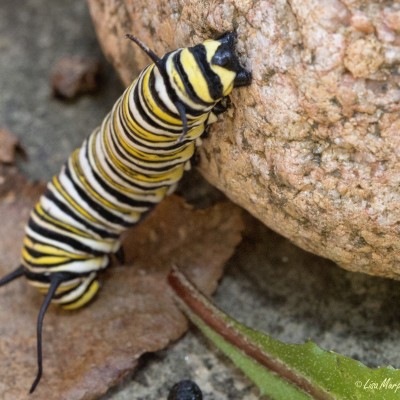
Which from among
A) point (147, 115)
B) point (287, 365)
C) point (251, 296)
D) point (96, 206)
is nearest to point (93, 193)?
point (96, 206)

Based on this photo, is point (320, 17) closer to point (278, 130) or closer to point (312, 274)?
point (278, 130)

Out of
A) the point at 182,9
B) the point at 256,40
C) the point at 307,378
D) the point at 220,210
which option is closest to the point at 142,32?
the point at 182,9

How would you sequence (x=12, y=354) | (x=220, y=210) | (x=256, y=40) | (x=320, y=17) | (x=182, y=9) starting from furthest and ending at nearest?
(x=220, y=210), (x=12, y=354), (x=182, y=9), (x=256, y=40), (x=320, y=17)

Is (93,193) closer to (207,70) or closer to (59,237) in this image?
(59,237)

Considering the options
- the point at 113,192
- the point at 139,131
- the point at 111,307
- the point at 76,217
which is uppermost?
the point at 139,131

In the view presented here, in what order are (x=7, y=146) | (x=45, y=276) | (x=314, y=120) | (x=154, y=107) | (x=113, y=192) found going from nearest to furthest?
1. (x=314, y=120)
2. (x=154, y=107)
3. (x=113, y=192)
4. (x=45, y=276)
5. (x=7, y=146)

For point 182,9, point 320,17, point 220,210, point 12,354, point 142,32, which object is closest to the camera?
point 320,17

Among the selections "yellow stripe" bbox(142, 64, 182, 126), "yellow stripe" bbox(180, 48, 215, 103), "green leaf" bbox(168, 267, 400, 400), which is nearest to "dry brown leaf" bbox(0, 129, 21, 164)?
"green leaf" bbox(168, 267, 400, 400)

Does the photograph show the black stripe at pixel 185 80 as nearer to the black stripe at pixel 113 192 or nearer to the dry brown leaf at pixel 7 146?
the black stripe at pixel 113 192
